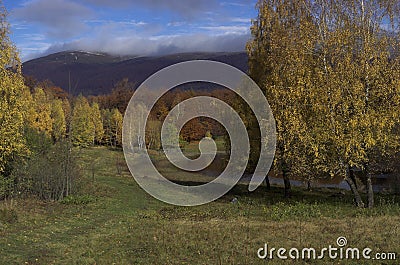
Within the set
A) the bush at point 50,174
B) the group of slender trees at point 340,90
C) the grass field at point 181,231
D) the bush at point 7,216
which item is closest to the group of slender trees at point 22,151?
the bush at point 50,174

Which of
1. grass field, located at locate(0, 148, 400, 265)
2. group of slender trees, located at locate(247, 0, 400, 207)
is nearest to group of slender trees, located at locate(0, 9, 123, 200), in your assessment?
grass field, located at locate(0, 148, 400, 265)

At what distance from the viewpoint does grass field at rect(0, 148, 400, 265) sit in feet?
34.1

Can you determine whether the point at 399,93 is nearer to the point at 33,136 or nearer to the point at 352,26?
the point at 352,26

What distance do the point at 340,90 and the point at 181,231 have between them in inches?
377

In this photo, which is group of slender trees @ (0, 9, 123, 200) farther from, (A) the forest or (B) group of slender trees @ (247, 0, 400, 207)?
(B) group of slender trees @ (247, 0, 400, 207)

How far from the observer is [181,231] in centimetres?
1311

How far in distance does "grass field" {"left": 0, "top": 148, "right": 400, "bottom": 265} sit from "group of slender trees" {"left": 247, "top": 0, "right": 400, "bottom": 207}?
2.44 metres

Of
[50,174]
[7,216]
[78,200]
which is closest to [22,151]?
[50,174]

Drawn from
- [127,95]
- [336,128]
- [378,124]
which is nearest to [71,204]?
[336,128]

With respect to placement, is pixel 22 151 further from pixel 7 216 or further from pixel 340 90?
pixel 340 90

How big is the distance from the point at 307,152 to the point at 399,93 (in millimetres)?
4617

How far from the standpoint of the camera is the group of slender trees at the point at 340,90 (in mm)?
17188

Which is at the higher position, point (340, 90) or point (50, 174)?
point (340, 90)

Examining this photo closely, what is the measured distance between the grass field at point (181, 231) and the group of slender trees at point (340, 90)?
8.00ft
